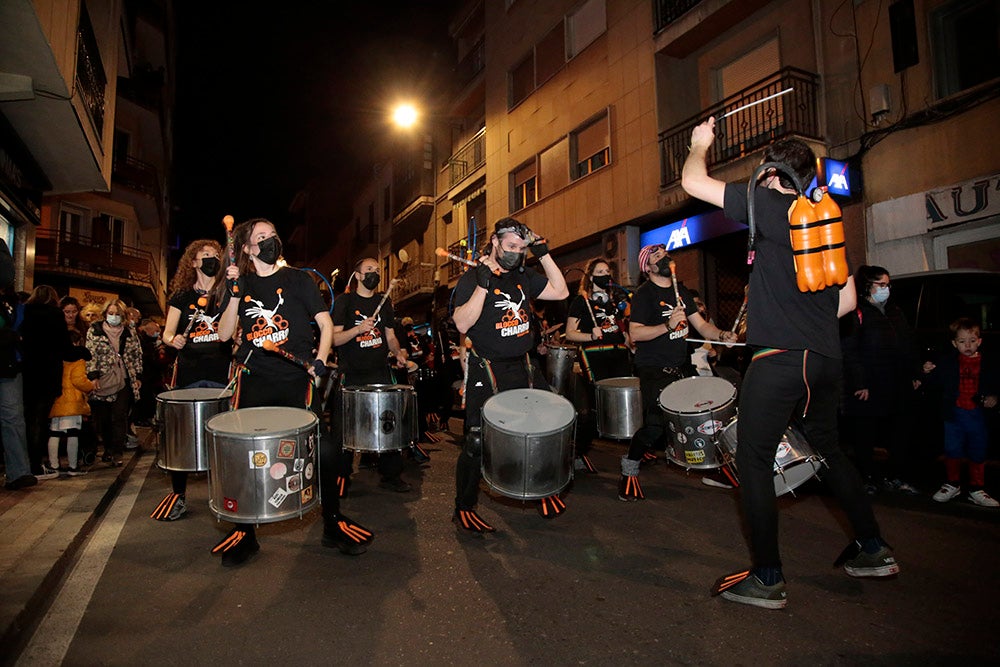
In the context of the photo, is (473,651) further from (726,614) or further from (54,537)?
(54,537)

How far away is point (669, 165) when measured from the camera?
47.2ft

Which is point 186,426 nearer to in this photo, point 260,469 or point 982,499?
point 260,469

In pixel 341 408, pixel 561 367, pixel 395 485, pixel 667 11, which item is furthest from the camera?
pixel 667 11

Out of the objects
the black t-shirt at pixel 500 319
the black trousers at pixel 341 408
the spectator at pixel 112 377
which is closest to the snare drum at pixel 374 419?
the black trousers at pixel 341 408

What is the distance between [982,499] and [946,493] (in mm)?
251

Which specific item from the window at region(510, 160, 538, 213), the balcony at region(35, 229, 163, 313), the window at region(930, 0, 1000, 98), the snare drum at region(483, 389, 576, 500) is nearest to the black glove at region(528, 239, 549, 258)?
the snare drum at region(483, 389, 576, 500)

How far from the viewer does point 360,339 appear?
20.7 feet

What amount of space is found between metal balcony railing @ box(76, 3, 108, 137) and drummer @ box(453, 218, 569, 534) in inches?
320

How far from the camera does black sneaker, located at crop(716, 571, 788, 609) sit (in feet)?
9.79

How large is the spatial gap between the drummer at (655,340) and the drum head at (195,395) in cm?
326

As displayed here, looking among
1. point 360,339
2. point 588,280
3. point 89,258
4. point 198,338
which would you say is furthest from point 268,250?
point 89,258

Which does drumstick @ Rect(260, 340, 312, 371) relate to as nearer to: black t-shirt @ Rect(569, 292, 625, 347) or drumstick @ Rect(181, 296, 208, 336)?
drumstick @ Rect(181, 296, 208, 336)

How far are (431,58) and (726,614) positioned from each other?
96.9 feet

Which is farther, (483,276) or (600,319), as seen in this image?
(600,319)
